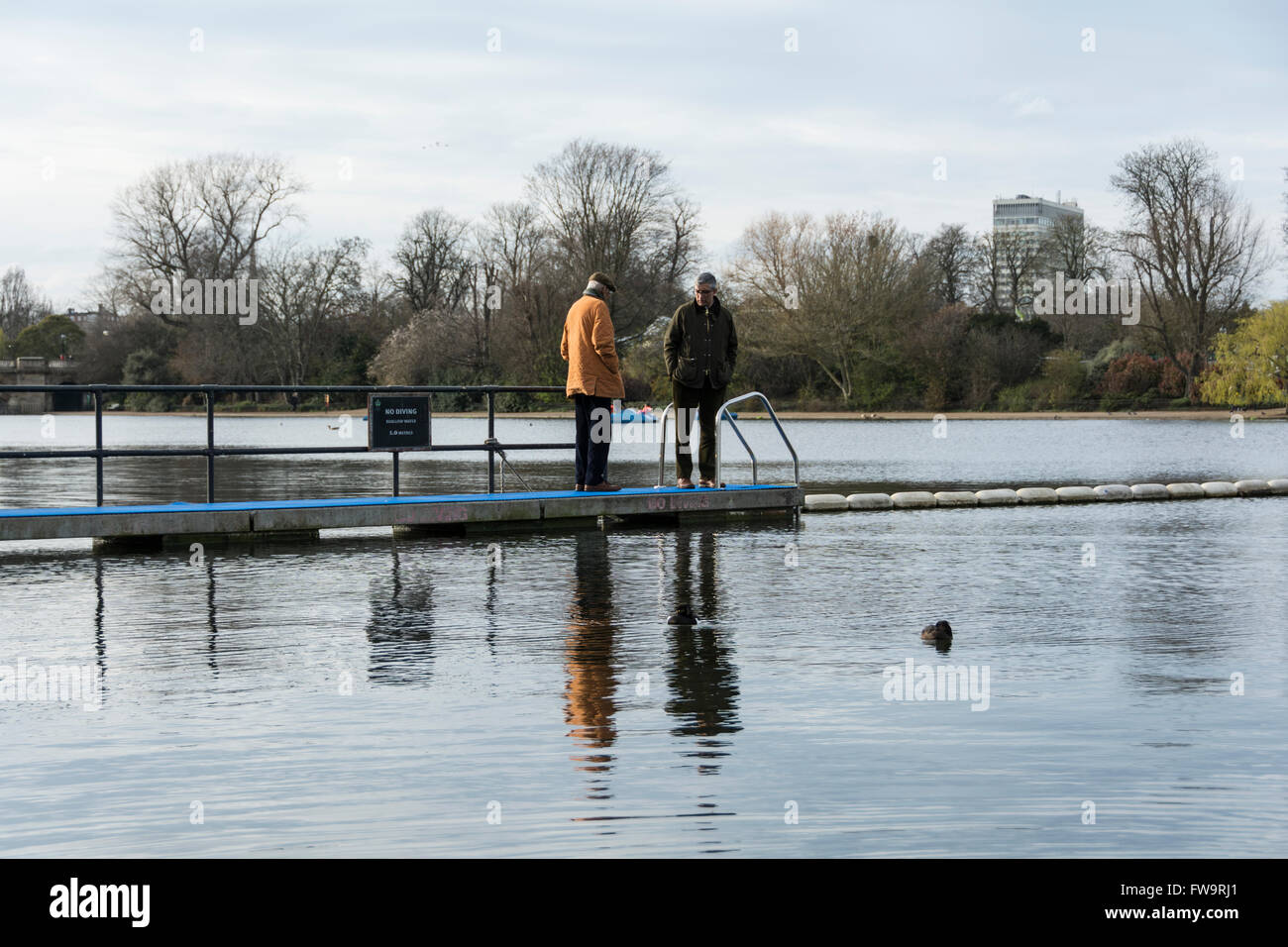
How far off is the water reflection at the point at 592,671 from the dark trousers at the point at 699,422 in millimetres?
3803

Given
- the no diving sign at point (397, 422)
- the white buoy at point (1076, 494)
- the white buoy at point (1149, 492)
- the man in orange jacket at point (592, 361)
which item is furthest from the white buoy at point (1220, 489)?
the no diving sign at point (397, 422)

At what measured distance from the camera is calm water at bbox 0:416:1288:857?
4.61 metres

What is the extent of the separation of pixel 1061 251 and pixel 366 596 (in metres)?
79.7

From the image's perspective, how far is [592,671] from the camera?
276 inches

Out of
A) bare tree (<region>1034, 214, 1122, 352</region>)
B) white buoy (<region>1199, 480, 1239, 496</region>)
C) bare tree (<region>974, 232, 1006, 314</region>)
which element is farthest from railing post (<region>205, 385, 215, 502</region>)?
bare tree (<region>974, 232, 1006, 314</region>)

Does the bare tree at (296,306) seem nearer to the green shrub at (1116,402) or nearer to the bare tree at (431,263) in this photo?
the bare tree at (431,263)

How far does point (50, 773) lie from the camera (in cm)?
518

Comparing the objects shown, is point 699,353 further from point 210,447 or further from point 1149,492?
point 1149,492

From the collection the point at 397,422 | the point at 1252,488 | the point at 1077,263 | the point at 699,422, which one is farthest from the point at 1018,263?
the point at 397,422

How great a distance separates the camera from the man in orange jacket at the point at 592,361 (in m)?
13.8

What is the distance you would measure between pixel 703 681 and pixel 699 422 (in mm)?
8700

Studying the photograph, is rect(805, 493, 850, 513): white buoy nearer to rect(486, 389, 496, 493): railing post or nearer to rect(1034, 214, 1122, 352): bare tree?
rect(486, 389, 496, 493): railing post
